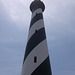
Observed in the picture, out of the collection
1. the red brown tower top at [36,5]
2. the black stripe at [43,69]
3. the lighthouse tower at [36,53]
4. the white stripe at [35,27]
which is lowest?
the black stripe at [43,69]

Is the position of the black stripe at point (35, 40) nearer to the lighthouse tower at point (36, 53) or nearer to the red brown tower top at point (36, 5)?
the lighthouse tower at point (36, 53)

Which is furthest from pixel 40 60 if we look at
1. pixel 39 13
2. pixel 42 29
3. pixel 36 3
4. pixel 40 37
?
pixel 36 3

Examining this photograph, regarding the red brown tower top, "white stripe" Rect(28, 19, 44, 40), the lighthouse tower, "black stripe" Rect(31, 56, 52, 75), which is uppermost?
the red brown tower top

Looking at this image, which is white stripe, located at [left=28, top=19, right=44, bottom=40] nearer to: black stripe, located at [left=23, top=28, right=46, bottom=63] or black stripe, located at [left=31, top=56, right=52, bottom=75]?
black stripe, located at [left=23, top=28, right=46, bottom=63]

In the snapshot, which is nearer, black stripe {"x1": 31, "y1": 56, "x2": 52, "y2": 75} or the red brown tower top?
black stripe {"x1": 31, "y1": 56, "x2": 52, "y2": 75}

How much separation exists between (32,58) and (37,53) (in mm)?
383

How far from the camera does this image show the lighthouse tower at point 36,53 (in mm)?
6293

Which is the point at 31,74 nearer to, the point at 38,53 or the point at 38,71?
the point at 38,71

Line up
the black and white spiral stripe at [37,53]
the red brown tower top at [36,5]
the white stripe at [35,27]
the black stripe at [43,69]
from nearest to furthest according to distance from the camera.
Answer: the black stripe at [43,69]
the black and white spiral stripe at [37,53]
the white stripe at [35,27]
the red brown tower top at [36,5]

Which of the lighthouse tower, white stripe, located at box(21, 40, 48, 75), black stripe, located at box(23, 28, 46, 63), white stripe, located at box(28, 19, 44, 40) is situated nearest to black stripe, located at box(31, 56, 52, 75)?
the lighthouse tower

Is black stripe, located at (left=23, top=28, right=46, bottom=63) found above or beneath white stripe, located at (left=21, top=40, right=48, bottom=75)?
above

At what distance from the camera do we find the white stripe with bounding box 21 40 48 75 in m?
6.31

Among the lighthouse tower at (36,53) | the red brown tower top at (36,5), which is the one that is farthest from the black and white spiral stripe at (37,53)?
the red brown tower top at (36,5)

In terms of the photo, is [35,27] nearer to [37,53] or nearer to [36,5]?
[37,53]
